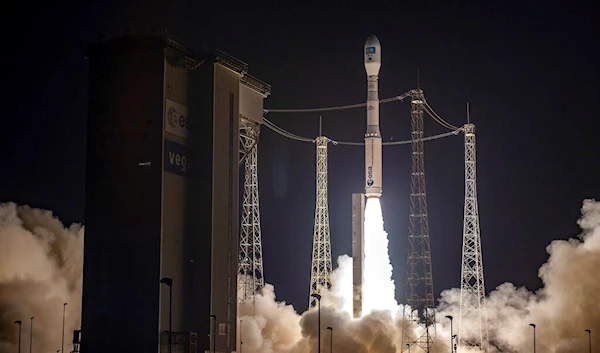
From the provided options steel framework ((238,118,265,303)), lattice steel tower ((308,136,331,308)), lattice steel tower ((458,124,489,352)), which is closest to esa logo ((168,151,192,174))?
steel framework ((238,118,265,303))

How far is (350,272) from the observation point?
9656 centimetres

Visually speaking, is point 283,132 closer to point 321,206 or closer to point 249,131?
point 321,206

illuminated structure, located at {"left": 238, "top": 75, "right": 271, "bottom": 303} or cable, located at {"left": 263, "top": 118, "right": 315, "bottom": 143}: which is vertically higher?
cable, located at {"left": 263, "top": 118, "right": 315, "bottom": 143}

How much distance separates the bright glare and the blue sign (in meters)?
15.5

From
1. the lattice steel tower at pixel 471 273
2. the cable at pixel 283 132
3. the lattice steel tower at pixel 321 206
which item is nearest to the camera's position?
the lattice steel tower at pixel 471 273

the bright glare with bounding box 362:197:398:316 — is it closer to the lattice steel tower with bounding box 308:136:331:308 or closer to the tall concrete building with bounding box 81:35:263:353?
the lattice steel tower with bounding box 308:136:331:308

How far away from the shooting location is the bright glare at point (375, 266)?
90.1 meters

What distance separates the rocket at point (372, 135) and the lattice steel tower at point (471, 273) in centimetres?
598

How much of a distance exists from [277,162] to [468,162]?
96.7 ft

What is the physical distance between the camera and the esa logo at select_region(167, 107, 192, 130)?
3078 inches

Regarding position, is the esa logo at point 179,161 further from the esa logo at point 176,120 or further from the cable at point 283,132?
the cable at point 283,132

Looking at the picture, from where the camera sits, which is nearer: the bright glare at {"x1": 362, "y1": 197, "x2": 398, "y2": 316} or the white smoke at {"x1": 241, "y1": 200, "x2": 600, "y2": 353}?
the white smoke at {"x1": 241, "y1": 200, "x2": 600, "y2": 353}

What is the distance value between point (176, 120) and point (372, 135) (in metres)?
16.6

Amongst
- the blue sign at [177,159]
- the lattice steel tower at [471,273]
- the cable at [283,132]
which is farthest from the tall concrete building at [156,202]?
the cable at [283,132]
